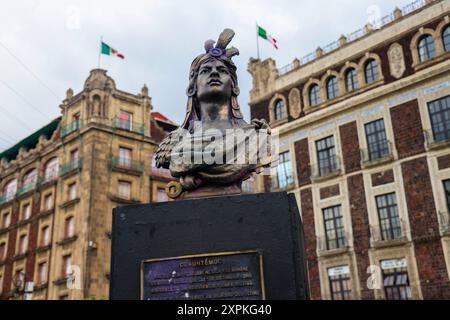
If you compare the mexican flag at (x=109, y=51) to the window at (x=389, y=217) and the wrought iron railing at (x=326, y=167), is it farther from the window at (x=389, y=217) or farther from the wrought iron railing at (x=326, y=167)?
the window at (x=389, y=217)

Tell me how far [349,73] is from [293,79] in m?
3.77

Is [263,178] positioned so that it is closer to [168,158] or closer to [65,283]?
[65,283]

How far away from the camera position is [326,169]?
3016 cm

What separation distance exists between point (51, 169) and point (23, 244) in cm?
613

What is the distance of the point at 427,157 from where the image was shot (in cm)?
2625

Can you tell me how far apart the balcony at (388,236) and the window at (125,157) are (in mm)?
19076

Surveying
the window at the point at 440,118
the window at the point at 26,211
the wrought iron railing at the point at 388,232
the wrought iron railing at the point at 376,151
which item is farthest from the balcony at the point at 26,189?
the window at the point at 440,118

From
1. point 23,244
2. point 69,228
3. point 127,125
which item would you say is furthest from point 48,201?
point 127,125

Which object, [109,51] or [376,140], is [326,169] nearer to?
[376,140]

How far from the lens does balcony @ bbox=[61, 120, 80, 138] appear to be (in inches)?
1581

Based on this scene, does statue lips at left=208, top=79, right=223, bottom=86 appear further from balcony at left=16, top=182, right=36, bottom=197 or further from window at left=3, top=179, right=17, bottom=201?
window at left=3, top=179, right=17, bottom=201

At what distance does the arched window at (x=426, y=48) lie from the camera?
27641 millimetres

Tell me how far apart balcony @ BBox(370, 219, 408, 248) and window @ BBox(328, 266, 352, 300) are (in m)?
2.13

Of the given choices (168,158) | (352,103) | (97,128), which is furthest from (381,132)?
(168,158)
